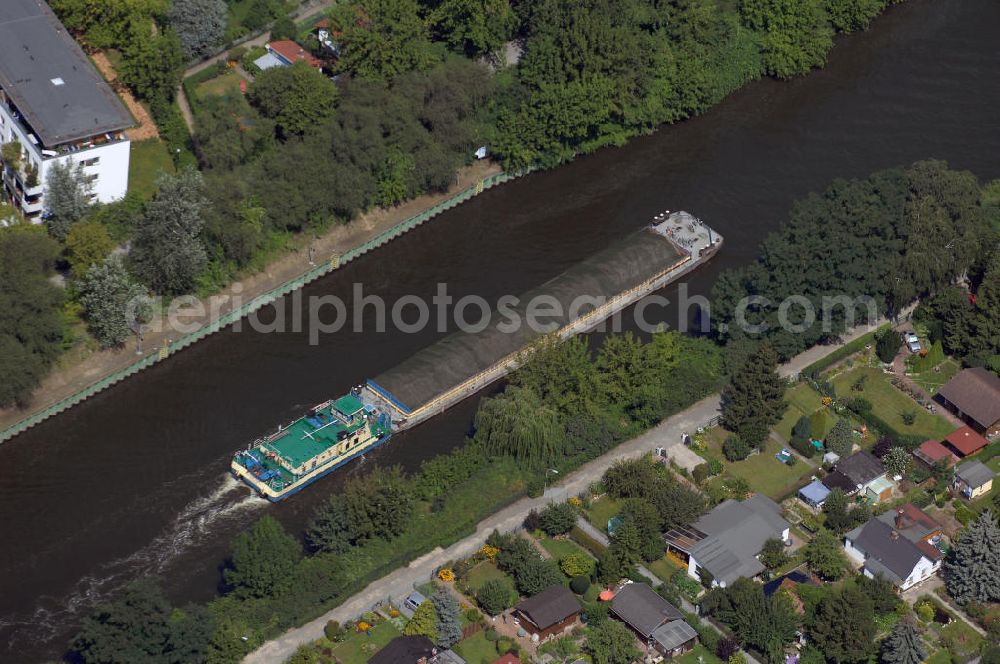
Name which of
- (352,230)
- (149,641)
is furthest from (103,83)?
(149,641)

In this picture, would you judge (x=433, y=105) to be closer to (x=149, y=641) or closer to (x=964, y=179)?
(x=964, y=179)

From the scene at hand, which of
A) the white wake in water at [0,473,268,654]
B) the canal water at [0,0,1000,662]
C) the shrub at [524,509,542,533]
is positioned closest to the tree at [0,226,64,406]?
the canal water at [0,0,1000,662]

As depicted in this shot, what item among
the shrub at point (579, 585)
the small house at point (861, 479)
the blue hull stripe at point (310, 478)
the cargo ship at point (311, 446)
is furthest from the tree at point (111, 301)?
the small house at point (861, 479)

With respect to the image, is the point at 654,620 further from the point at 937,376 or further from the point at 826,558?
the point at 937,376

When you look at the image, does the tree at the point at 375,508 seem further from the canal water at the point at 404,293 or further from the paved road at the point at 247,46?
the paved road at the point at 247,46

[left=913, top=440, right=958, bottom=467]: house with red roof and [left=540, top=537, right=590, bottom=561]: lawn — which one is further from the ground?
[left=540, top=537, right=590, bottom=561]: lawn

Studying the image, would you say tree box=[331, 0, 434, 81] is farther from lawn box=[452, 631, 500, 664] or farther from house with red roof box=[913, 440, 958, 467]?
lawn box=[452, 631, 500, 664]
